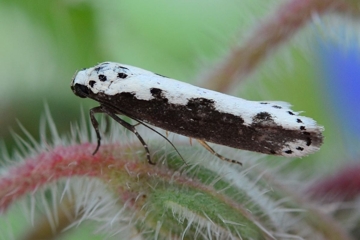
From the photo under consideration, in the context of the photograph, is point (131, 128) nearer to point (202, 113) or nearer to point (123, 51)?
point (202, 113)

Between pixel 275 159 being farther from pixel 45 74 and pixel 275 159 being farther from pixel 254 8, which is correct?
pixel 45 74

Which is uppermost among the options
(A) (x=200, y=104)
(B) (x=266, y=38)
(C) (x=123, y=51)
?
(B) (x=266, y=38)

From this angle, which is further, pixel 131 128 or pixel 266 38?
pixel 266 38

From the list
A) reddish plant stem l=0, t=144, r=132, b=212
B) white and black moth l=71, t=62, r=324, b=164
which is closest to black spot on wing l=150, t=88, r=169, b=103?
white and black moth l=71, t=62, r=324, b=164

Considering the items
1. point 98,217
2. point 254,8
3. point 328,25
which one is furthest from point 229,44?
point 98,217

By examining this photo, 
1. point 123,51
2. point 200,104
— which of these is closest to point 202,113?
point 200,104

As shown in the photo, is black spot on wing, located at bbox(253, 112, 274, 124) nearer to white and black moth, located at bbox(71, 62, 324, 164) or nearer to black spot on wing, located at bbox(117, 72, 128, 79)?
white and black moth, located at bbox(71, 62, 324, 164)
